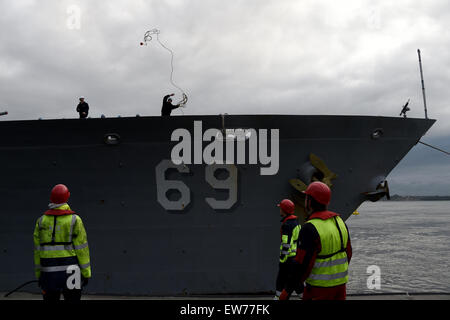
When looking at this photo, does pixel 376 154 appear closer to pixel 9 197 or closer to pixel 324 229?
pixel 324 229

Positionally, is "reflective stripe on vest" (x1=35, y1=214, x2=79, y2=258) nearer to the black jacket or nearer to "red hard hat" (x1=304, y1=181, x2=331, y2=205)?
"red hard hat" (x1=304, y1=181, x2=331, y2=205)

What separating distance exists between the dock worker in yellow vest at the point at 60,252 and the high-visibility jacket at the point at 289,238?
2648 millimetres

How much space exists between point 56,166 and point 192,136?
90.7 inches

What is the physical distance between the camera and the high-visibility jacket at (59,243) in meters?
3.73

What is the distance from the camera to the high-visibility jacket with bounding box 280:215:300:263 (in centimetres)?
509

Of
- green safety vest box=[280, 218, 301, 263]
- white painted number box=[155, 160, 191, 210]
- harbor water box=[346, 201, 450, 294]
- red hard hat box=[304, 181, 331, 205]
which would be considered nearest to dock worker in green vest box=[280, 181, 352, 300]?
red hard hat box=[304, 181, 331, 205]

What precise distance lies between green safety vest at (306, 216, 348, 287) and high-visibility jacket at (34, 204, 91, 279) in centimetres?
238

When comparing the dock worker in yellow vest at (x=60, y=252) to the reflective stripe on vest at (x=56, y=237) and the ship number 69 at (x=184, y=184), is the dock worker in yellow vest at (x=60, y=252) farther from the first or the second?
the ship number 69 at (x=184, y=184)

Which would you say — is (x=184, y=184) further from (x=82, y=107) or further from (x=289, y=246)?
(x=82, y=107)

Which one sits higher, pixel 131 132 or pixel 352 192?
pixel 131 132

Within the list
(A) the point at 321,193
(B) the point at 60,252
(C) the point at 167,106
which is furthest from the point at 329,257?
(C) the point at 167,106

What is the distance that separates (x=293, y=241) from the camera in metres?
5.09

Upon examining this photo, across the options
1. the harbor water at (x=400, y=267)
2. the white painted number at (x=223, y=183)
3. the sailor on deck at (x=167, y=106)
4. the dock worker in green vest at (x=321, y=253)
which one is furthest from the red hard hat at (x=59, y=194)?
the harbor water at (x=400, y=267)
